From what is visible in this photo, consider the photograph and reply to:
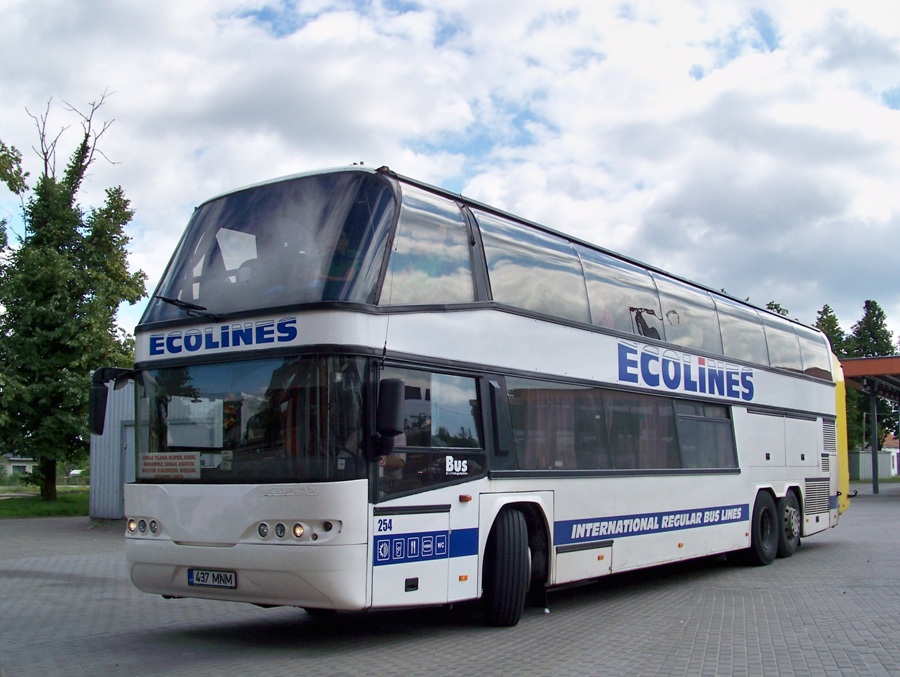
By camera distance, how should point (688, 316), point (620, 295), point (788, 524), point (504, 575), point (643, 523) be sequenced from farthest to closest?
1. point (788, 524)
2. point (688, 316)
3. point (620, 295)
4. point (643, 523)
5. point (504, 575)

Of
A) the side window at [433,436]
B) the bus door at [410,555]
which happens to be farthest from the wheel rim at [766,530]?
the bus door at [410,555]

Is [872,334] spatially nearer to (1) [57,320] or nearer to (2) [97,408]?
(1) [57,320]

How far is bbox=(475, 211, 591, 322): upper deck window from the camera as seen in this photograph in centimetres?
1009

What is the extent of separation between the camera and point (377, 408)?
26.3 feet

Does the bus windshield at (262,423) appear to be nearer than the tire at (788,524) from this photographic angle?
Yes

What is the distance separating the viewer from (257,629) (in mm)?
9688

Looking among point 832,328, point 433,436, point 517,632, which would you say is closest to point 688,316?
point 517,632

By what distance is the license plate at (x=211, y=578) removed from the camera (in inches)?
316

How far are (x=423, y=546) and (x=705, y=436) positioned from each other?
6675 mm

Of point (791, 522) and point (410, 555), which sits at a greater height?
point (410, 555)

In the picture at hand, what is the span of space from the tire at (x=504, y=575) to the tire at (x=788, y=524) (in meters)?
8.24

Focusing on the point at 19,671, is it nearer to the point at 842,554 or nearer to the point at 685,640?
the point at 685,640

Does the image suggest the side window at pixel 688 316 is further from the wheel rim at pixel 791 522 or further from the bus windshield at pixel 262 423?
the bus windshield at pixel 262 423

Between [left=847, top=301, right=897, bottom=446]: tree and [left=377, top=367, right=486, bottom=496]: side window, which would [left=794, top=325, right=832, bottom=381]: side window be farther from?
[left=847, top=301, right=897, bottom=446]: tree
